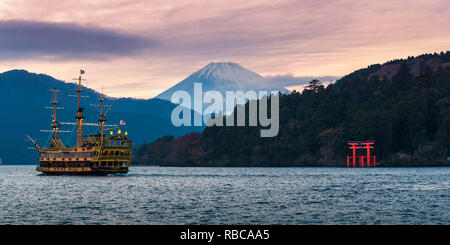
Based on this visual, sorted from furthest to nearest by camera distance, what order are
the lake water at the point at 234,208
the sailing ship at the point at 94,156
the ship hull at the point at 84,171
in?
the ship hull at the point at 84,171, the sailing ship at the point at 94,156, the lake water at the point at 234,208

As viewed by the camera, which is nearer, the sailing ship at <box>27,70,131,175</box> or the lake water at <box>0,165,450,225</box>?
the lake water at <box>0,165,450,225</box>

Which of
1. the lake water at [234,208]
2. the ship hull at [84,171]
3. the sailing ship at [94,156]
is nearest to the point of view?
the lake water at [234,208]

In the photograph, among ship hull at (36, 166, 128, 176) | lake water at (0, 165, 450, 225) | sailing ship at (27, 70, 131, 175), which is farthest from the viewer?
ship hull at (36, 166, 128, 176)

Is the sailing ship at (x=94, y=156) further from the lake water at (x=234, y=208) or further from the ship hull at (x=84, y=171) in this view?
the lake water at (x=234, y=208)

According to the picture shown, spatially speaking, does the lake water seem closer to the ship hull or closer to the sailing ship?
the sailing ship

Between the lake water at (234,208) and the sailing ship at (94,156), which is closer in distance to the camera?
the lake water at (234,208)

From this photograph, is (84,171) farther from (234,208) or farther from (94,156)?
(234,208)

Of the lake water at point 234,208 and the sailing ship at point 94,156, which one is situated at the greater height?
the sailing ship at point 94,156

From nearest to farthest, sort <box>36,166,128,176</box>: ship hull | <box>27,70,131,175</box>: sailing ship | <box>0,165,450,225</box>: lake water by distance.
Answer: <box>0,165,450,225</box>: lake water → <box>27,70,131,175</box>: sailing ship → <box>36,166,128,176</box>: ship hull

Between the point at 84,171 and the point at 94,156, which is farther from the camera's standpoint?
the point at 84,171

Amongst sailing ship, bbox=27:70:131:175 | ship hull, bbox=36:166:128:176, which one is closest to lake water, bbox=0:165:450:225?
sailing ship, bbox=27:70:131:175

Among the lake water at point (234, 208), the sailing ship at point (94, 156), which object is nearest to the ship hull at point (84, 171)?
the sailing ship at point (94, 156)

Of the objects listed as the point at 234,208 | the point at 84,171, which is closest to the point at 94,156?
the point at 84,171
